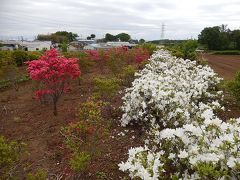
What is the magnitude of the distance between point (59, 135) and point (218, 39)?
55.0 metres

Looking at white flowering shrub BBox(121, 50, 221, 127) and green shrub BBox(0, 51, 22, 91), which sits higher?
white flowering shrub BBox(121, 50, 221, 127)

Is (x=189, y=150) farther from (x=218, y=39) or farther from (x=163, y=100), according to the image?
(x=218, y=39)

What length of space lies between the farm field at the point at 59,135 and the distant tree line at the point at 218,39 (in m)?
49.3

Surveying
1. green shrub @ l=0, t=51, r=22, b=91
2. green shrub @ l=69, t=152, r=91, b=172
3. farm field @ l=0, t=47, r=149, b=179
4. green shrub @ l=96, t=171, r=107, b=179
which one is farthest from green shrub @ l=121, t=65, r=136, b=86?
green shrub @ l=69, t=152, r=91, b=172

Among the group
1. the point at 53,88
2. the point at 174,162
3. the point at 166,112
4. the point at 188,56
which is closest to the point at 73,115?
the point at 53,88

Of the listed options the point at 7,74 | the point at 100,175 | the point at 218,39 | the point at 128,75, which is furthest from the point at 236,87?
the point at 218,39

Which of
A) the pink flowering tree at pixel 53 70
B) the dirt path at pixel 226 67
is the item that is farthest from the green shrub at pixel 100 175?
the dirt path at pixel 226 67

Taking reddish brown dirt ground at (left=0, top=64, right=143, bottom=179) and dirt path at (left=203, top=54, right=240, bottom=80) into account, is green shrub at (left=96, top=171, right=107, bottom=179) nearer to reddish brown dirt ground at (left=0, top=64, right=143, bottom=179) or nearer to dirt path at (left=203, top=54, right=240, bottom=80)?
reddish brown dirt ground at (left=0, top=64, right=143, bottom=179)

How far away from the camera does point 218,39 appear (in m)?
58.8

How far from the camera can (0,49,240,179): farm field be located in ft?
21.0

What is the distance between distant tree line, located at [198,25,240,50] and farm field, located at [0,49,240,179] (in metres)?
49.3

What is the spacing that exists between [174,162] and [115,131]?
3665 millimetres

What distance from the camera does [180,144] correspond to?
4262 mm

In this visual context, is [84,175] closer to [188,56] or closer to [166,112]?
[166,112]
